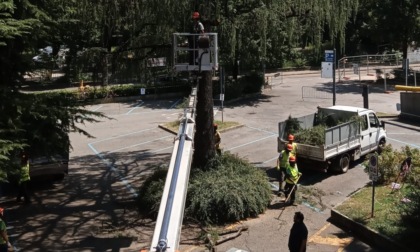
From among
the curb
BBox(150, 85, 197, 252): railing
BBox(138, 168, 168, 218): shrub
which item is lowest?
the curb

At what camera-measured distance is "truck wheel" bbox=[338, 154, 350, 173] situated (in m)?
16.0

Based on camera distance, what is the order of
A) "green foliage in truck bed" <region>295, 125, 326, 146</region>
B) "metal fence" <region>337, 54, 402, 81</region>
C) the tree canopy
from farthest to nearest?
"metal fence" <region>337, 54, 402, 81</region>, "green foliage in truck bed" <region>295, 125, 326, 146</region>, the tree canopy

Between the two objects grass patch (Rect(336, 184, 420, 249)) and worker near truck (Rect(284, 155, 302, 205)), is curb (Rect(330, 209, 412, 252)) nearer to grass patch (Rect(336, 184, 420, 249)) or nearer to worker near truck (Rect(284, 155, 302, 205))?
grass patch (Rect(336, 184, 420, 249))

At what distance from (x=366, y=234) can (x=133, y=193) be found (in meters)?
7.27

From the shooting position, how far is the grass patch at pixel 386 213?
10.0m

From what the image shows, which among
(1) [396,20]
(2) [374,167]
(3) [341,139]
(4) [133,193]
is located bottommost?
(4) [133,193]

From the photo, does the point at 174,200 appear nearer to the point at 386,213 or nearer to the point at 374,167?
the point at 374,167

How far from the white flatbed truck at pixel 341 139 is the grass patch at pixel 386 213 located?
1787mm

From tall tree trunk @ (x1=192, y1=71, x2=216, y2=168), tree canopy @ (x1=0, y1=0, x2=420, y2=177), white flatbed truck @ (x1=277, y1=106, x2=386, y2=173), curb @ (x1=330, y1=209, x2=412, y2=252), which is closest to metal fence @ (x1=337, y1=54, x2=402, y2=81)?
white flatbed truck @ (x1=277, y1=106, x2=386, y2=173)

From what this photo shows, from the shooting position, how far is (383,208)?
12.4 m

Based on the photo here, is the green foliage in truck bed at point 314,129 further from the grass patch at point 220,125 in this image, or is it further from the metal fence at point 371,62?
the metal fence at point 371,62

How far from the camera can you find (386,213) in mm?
11836

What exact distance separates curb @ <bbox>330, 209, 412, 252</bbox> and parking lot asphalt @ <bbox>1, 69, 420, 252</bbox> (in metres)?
0.19

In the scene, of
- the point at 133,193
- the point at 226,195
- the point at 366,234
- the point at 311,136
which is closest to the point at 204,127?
the point at 226,195
